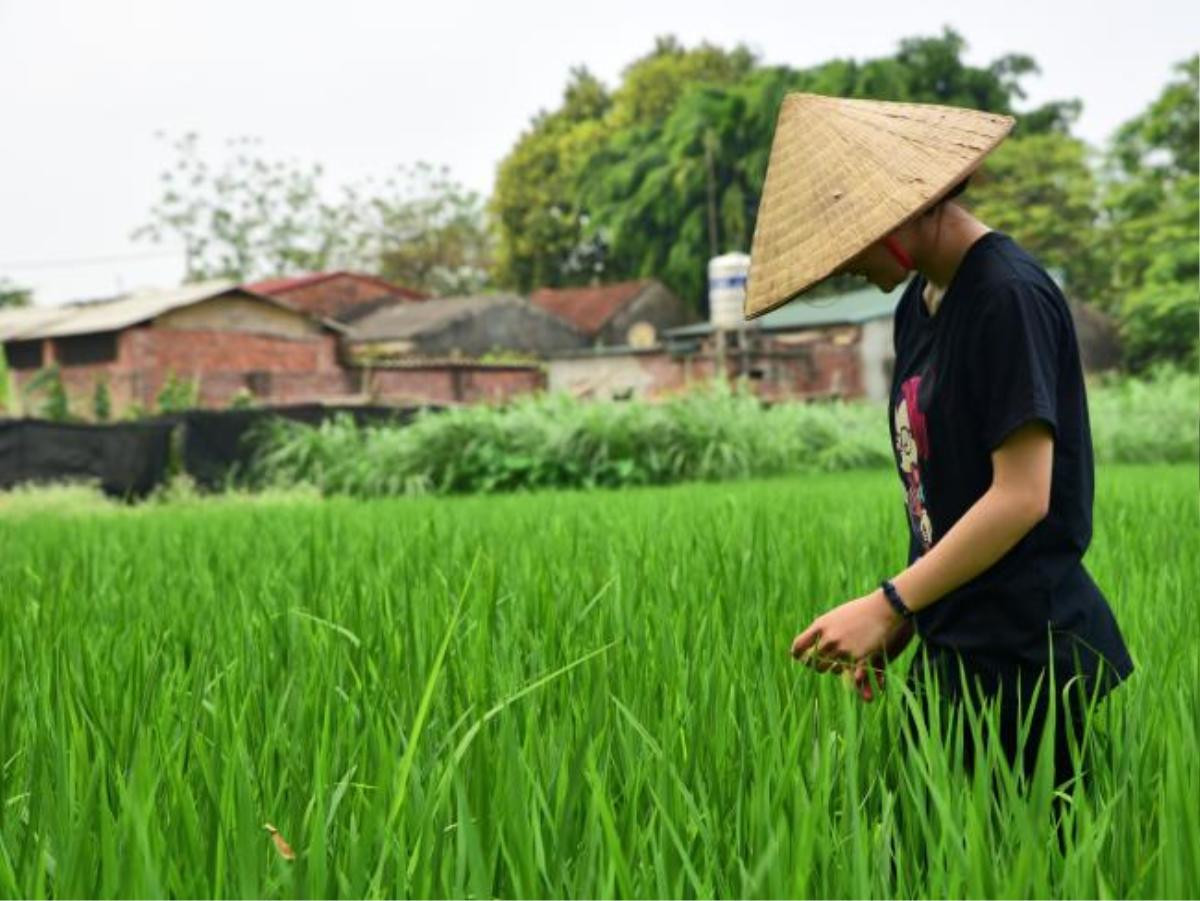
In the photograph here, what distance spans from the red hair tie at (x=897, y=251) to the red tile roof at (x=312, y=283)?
3153cm

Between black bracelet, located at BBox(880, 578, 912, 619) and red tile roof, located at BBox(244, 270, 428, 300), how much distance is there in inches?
1244

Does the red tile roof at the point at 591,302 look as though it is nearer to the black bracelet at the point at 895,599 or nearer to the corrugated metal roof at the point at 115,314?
the corrugated metal roof at the point at 115,314

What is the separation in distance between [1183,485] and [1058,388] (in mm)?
4561

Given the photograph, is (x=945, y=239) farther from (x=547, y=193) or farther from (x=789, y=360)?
(x=547, y=193)

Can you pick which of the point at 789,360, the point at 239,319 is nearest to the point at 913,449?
the point at 789,360

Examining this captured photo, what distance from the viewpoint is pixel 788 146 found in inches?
58.1

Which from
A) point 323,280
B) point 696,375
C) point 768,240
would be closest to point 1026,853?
point 768,240

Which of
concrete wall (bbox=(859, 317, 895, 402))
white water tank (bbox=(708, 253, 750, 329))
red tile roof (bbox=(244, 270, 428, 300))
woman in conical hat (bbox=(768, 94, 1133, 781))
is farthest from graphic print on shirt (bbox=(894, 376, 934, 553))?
red tile roof (bbox=(244, 270, 428, 300))

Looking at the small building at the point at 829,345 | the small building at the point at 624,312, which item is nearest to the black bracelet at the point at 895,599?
the small building at the point at 829,345

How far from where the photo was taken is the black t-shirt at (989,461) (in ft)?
4.31

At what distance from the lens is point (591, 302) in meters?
33.0

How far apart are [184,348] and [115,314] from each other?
1.39 metres

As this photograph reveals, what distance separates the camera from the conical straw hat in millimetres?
1321

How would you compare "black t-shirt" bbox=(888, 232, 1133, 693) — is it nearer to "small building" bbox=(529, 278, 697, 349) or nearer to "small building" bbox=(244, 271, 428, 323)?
"small building" bbox=(529, 278, 697, 349)
